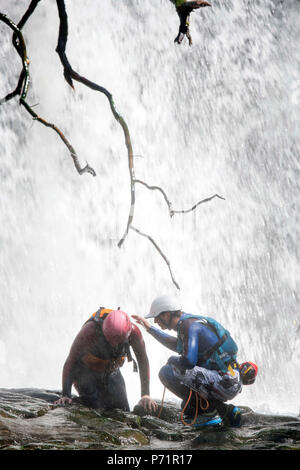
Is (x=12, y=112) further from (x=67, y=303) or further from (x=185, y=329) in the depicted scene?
(x=185, y=329)

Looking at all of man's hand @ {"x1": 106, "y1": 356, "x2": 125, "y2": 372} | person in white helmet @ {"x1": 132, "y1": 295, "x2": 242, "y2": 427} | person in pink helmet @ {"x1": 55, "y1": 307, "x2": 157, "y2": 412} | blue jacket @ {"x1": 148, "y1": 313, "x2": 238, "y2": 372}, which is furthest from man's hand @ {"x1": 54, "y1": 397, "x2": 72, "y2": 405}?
blue jacket @ {"x1": 148, "y1": 313, "x2": 238, "y2": 372}

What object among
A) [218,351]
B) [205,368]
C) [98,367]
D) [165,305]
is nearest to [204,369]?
[205,368]

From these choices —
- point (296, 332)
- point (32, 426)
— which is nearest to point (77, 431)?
point (32, 426)

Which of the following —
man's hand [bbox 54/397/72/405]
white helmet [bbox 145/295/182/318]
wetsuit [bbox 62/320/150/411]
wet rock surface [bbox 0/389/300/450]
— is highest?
white helmet [bbox 145/295/182/318]

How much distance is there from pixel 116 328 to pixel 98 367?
2.85 feet

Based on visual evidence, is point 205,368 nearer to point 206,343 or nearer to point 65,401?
point 206,343

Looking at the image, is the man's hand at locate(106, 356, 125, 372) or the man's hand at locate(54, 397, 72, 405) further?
the man's hand at locate(106, 356, 125, 372)

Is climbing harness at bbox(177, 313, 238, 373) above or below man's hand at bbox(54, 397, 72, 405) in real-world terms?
above

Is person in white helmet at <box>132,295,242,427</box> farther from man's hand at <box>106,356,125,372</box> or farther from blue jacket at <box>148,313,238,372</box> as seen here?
man's hand at <box>106,356,125,372</box>

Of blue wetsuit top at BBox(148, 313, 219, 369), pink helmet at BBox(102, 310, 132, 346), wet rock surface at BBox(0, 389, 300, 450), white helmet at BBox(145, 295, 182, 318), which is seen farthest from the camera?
white helmet at BBox(145, 295, 182, 318)

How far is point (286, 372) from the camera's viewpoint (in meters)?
26.8

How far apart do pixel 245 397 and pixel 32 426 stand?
16546 mm

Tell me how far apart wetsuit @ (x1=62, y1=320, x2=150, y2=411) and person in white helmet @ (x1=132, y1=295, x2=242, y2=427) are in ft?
1.07

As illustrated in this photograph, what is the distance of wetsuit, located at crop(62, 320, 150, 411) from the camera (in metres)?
5.91
